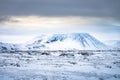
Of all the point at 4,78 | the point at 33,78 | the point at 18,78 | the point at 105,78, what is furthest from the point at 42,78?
the point at 105,78

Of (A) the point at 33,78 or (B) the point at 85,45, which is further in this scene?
(B) the point at 85,45

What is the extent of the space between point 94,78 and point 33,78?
415 centimetres

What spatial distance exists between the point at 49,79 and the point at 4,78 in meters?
3.18

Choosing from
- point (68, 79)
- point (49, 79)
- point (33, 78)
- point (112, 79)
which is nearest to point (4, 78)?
point (33, 78)

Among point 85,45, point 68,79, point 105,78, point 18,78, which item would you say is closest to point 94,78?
point 105,78

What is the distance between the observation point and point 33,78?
1599 cm

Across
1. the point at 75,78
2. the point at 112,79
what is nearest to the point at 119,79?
the point at 112,79

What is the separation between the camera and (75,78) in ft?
53.2

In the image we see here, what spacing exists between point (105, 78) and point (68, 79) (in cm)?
260

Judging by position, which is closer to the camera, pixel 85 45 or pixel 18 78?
pixel 18 78

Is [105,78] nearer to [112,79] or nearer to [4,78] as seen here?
[112,79]

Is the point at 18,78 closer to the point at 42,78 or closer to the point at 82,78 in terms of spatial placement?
the point at 42,78

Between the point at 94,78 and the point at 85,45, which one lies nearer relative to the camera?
the point at 94,78

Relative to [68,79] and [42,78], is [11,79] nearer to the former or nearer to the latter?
[42,78]
